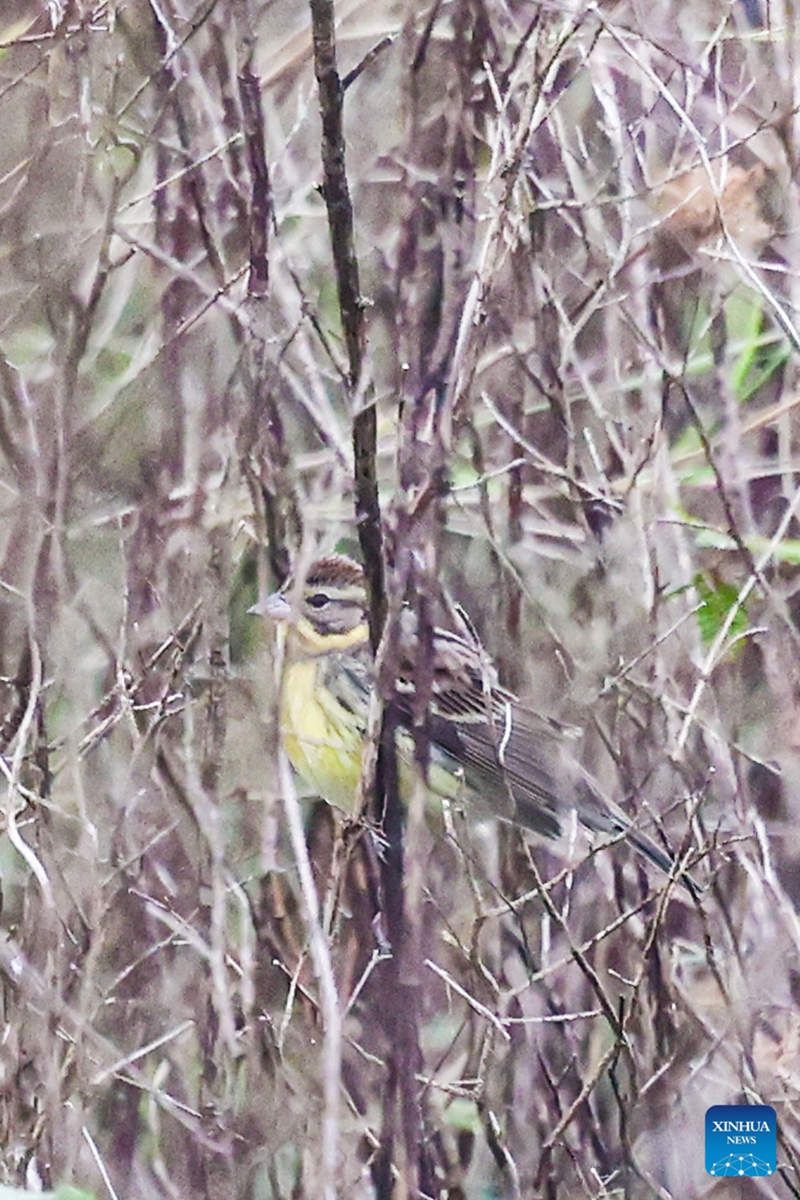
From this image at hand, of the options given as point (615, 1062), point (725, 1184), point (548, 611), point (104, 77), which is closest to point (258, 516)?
point (548, 611)

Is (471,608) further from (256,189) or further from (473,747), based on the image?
(256,189)

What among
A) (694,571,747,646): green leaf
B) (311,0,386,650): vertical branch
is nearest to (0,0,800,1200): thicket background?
(694,571,747,646): green leaf

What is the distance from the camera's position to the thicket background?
79.2 inches

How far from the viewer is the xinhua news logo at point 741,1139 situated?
2029 millimetres

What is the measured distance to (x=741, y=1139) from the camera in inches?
80.0

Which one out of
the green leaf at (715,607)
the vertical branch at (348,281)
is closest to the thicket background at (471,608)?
the green leaf at (715,607)

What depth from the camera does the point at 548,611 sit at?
203cm

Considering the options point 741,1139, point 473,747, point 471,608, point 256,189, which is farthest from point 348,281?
point 741,1139

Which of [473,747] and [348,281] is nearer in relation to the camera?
[348,281]

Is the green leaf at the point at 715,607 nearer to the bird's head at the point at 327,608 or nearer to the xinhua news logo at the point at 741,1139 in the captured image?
the bird's head at the point at 327,608

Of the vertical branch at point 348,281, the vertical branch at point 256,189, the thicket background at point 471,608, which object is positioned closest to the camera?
the vertical branch at point 348,281

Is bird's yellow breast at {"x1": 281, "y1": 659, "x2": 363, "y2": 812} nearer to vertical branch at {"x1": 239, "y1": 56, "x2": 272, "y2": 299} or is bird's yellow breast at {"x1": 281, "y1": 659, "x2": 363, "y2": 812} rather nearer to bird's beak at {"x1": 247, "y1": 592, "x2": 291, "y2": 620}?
bird's beak at {"x1": 247, "y1": 592, "x2": 291, "y2": 620}

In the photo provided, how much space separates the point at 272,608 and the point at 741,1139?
101cm

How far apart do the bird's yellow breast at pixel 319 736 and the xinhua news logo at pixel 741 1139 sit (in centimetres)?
70
